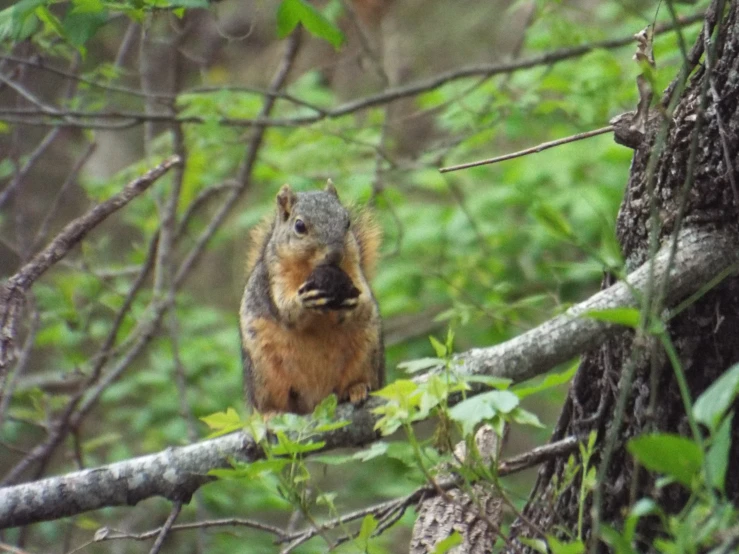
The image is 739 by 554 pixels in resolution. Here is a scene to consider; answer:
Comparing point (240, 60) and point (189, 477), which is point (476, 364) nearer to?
point (189, 477)

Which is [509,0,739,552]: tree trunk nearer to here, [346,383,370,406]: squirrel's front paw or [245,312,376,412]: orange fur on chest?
[346,383,370,406]: squirrel's front paw

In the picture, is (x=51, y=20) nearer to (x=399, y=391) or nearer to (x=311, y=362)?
(x=311, y=362)

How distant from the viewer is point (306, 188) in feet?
15.1

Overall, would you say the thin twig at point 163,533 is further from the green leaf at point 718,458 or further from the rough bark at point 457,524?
the green leaf at point 718,458

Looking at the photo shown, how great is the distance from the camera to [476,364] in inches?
88.0

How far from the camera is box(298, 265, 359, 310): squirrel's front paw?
111 inches

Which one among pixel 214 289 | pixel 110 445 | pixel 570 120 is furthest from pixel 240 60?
pixel 570 120

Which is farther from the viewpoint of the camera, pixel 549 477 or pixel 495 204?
pixel 495 204

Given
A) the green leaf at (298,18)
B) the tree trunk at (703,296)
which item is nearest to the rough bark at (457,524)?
the tree trunk at (703,296)

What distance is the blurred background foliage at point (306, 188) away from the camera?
13.1ft

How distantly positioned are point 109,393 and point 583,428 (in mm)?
3549

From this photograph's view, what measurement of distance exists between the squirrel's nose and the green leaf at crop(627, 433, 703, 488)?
1.91 metres

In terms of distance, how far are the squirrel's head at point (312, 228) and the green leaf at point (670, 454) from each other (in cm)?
192

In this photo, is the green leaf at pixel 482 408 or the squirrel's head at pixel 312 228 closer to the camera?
the green leaf at pixel 482 408
